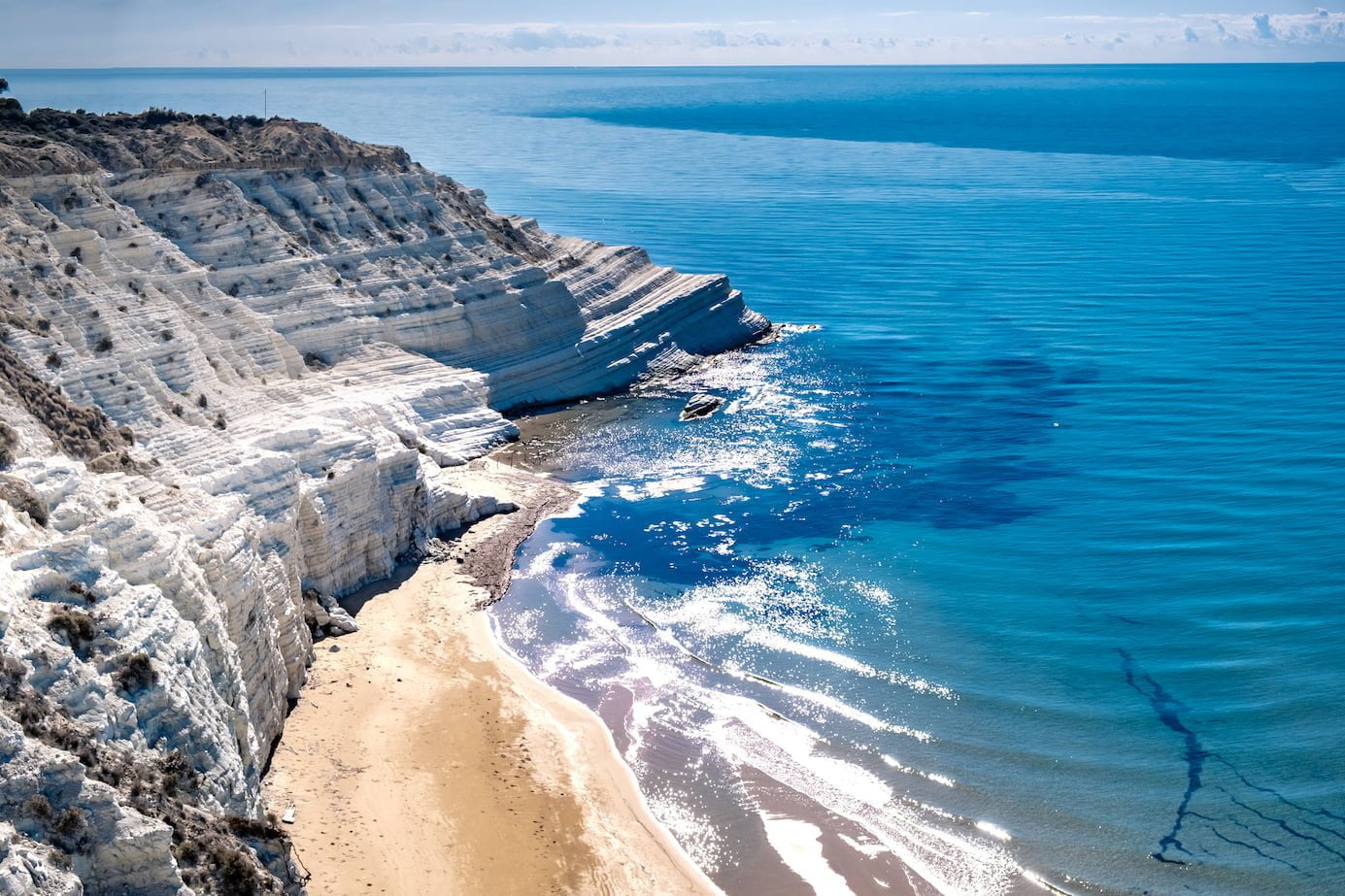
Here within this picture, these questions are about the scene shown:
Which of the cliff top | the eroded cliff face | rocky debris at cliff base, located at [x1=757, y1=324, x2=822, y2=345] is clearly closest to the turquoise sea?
rocky debris at cliff base, located at [x1=757, y1=324, x2=822, y2=345]

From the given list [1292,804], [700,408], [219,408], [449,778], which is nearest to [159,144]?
[219,408]

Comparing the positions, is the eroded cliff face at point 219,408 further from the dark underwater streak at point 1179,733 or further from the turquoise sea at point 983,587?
the dark underwater streak at point 1179,733

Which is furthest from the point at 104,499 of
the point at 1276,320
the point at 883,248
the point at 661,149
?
the point at 661,149

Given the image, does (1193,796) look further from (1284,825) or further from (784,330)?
(784,330)

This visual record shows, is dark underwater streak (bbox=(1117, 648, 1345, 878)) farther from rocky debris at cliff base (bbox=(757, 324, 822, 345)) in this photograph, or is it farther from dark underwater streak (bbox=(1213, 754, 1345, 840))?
rocky debris at cliff base (bbox=(757, 324, 822, 345))

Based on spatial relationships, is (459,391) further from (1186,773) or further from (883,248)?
(883,248)

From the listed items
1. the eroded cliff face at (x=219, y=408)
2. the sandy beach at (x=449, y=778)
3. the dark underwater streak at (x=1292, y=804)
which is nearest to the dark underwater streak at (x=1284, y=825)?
the dark underwater streak at (x=1292, y=804)

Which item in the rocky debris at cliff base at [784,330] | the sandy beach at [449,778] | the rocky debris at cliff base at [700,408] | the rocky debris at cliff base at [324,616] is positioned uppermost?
the rocky debris at cliff base at [784,330]
